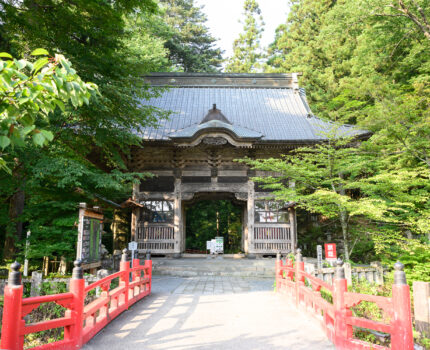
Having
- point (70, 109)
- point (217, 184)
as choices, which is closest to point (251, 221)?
point (217, 184)

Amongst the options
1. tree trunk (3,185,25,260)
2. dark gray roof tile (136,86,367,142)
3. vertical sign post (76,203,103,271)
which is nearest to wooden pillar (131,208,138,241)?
dark gray roof tile (136,86,367,142)

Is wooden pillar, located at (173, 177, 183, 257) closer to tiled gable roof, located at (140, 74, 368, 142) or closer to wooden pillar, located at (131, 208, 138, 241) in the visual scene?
wooden pillar, located at (131, 208, 138, 241)

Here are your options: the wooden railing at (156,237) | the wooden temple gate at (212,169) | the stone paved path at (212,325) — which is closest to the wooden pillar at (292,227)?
the wooden temple gate at (212,169)

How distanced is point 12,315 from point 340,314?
3.60 m

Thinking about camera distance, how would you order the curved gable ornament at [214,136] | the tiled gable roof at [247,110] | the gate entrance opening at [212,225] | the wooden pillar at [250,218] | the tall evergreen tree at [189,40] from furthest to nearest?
Answer: the tall evergreen tree at [189,40] < the gate entrance opening at [212,225] < the tiled gable roof at [247,110] < the wooden pillar at [250,218] < the curved gable ornament at [214,136]

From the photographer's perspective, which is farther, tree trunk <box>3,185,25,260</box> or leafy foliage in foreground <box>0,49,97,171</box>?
tree trunk <box>3,185,25,260</box>

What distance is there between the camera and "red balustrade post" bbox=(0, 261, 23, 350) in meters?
2.79

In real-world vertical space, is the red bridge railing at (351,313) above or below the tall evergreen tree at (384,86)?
below

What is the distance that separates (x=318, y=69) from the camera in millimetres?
19203

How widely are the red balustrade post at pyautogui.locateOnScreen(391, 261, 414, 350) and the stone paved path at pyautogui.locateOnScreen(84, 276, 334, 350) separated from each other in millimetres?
911

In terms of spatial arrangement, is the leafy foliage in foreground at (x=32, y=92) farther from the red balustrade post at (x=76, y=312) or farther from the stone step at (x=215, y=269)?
the stone step at (x=215, y=269)

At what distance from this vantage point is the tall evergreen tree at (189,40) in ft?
87.8

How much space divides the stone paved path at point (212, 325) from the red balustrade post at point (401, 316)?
0.91m

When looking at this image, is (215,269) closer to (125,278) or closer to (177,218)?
(177,218)
